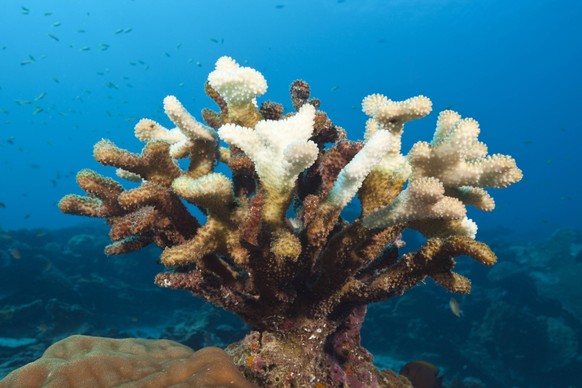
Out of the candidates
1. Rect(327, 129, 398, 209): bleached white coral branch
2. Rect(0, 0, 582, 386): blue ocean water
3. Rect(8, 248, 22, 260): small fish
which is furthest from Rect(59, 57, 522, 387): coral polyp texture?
Rect(0, 0, 582, 386): blue ocean water

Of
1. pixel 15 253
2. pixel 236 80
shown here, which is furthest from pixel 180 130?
pixel 15 253

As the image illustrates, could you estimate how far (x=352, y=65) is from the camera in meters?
140

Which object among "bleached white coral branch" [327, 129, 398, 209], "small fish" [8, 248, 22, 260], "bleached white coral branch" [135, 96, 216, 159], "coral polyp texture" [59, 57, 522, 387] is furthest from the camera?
"small fish" [8, 248, 22, 260]

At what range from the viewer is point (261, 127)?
66.2 inches

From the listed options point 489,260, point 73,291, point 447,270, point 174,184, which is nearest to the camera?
point 489,260

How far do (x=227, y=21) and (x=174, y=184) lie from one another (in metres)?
142

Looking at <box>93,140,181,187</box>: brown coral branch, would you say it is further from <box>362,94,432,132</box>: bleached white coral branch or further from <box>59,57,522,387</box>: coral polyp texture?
<box>362,94,432,132</box>: bleached white coral branch

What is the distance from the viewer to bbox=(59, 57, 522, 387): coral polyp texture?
175cm

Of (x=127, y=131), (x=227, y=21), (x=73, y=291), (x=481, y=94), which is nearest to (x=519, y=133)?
(x=481, y=94)

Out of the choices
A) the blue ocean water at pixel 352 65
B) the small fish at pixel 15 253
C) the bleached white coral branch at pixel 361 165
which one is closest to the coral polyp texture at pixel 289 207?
the bleached white coral branch at pixel 361 165

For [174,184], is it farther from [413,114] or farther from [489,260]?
[489,260]

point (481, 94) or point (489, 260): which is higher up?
point (481, 94)

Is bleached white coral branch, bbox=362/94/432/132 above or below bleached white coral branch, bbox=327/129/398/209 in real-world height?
above

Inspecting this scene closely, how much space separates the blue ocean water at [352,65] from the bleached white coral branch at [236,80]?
118521 millimetres
